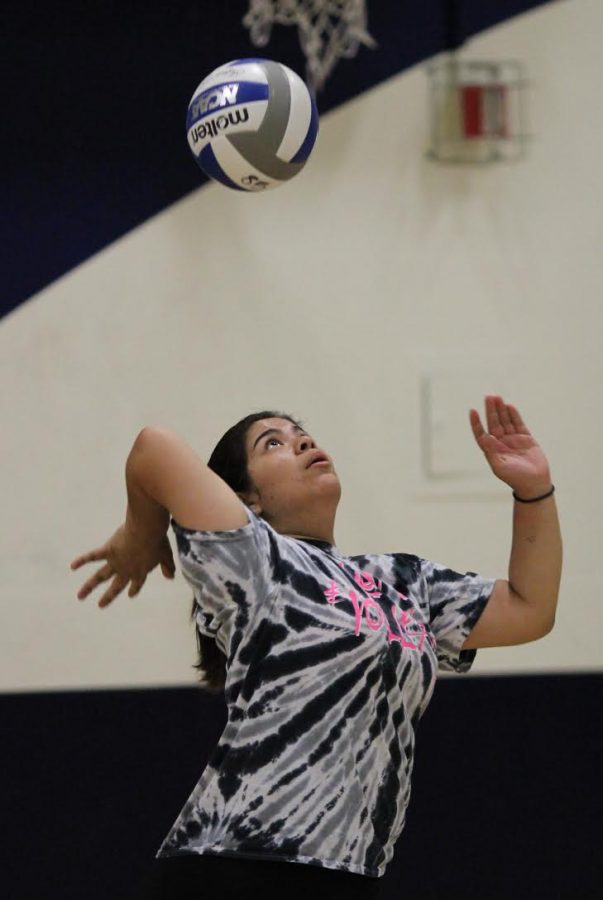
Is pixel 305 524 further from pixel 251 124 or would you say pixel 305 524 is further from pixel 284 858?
pixel 251 124

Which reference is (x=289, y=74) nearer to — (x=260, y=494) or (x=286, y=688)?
(x=260, y=494)

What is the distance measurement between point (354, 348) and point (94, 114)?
139cm

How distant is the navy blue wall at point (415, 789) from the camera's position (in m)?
4.55

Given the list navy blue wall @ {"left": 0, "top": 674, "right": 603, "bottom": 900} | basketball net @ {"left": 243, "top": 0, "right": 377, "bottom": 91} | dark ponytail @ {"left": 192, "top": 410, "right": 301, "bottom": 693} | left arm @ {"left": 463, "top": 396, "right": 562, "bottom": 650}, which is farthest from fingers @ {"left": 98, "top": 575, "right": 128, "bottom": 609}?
basketball net @ {"left": 243, "top": 0, "right": 377, "bottom": 91}

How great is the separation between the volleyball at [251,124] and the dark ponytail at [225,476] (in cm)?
107

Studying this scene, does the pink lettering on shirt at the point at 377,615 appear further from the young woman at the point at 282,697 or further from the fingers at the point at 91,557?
the fingers at the point at 91,557

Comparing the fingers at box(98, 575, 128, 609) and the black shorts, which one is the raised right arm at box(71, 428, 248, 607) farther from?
the black shorts

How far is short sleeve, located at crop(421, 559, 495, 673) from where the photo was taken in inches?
99.6

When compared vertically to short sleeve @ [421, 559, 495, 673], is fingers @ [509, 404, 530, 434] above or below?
above

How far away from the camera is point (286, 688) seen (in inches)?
85.0

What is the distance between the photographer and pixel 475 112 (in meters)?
4.89

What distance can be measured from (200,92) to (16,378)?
1716 millimetres

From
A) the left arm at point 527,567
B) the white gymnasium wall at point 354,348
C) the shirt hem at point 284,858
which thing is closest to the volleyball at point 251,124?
the left arm at point 527,567

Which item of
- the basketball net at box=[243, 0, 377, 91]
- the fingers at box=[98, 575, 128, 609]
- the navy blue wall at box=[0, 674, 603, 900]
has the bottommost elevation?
the navy blue wall at box=[0, 674, 603, 900]
